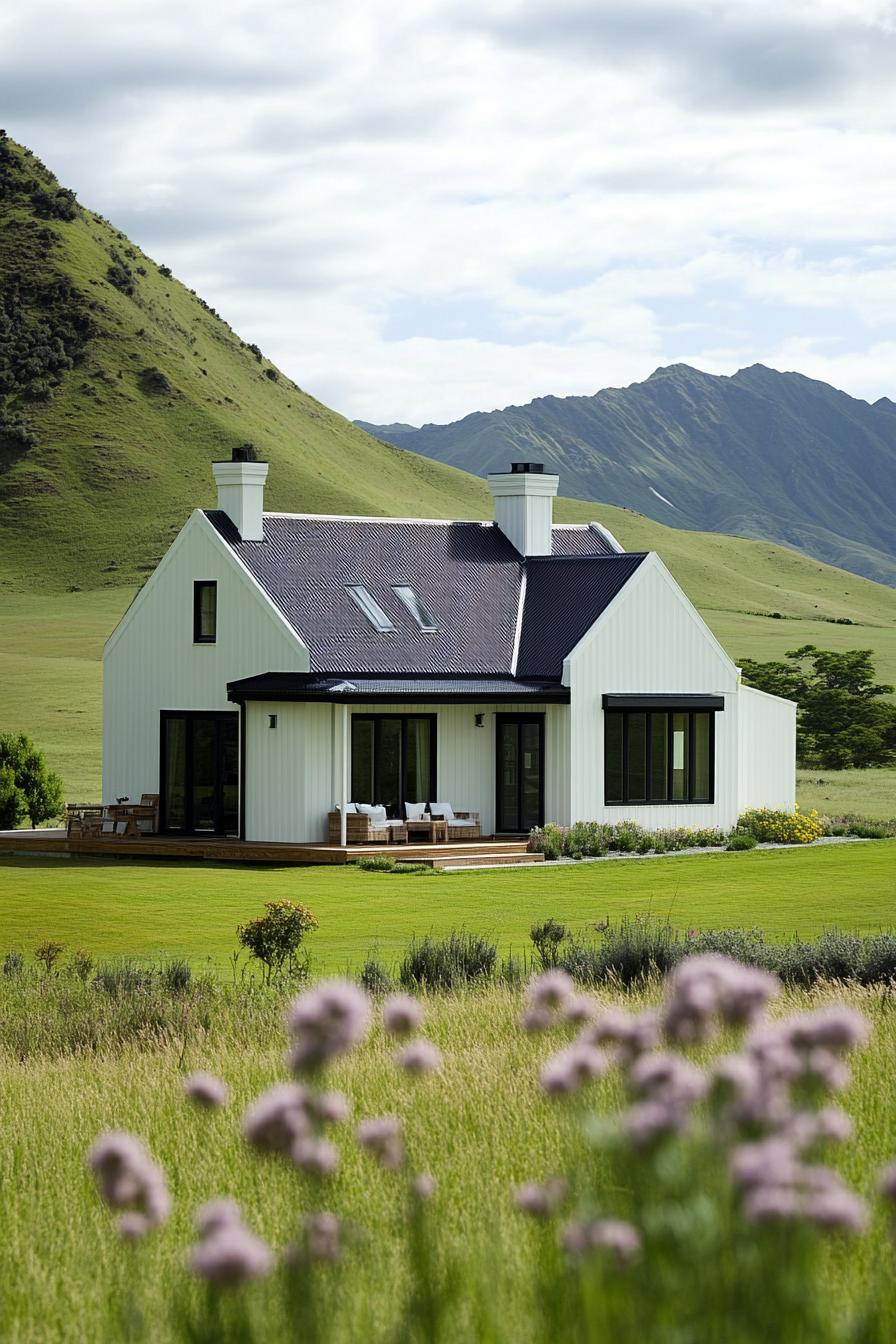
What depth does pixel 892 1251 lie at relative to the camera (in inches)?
239

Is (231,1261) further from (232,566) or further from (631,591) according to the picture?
(631,591)

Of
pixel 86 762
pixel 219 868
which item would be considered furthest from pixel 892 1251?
pixel 86 762

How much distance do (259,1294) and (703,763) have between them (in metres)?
32.4

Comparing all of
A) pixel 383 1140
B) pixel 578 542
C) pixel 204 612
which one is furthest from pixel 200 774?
pixel 383 1140

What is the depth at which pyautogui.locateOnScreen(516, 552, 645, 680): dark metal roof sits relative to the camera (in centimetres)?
3531

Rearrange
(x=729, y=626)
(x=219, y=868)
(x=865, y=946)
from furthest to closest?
(x=729, y=626), (x=219, y=868), (x=865, y=946)

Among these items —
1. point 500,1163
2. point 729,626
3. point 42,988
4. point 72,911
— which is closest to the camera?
point 500,1163

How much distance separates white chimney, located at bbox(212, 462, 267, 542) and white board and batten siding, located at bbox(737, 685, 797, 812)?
35.3ft

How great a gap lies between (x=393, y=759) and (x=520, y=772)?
262 cm

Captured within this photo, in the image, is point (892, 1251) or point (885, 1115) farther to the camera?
point (885, 1115)

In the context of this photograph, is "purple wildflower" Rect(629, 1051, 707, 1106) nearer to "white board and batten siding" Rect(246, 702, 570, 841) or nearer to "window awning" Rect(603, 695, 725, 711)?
"white board and batten siding" Rect(246, 702, 570, 841)

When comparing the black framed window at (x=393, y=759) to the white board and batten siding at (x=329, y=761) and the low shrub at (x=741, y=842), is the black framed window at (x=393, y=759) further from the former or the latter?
the low shrub at (x=741, y=842)

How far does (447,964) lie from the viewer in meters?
15.9

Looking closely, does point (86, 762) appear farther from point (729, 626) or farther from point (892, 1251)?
point (729, 626)
